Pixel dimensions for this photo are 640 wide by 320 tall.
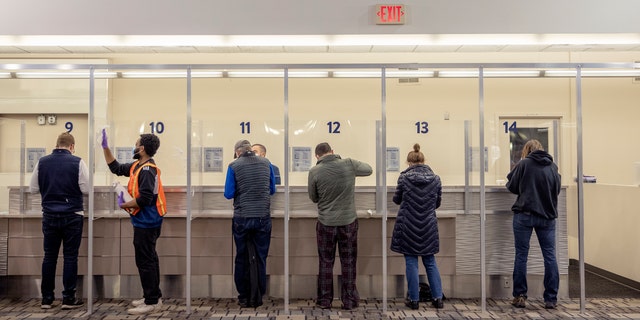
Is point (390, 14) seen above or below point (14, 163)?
above

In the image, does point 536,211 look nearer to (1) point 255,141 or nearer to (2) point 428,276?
(2) point 428,276

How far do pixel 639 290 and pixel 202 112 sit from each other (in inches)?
231

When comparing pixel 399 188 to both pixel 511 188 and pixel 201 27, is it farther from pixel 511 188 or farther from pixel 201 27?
pixel 201 27

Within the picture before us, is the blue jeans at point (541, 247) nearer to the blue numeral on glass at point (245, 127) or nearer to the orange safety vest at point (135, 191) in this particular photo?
the blue numeral on glass at point (245, 127)

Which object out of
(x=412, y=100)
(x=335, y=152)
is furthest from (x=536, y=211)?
(x=412, y=100)

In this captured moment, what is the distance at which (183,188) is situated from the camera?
4781mm

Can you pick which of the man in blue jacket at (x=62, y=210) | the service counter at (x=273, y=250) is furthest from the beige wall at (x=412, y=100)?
the man in blue jacket at (x=62, y=210)

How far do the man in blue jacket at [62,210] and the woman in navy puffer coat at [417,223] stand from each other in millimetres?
2905

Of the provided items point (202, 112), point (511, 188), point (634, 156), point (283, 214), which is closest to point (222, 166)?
point (283, 214)

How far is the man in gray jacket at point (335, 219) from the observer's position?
13.9 ft

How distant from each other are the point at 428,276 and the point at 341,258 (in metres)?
0.82

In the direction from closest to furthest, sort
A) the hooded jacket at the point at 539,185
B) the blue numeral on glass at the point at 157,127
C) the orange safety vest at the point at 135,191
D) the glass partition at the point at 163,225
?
the orange safety vest at the point at 135,191, the hooded jacket at the point at 539,185, the glass partition at the point at 163,225, the blue numeral on glass at the point at 157,127

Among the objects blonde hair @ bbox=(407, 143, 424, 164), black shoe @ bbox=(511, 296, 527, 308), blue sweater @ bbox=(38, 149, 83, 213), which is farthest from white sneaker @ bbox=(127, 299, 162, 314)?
black shoe @ bbox=(511, 296, 527, 308)

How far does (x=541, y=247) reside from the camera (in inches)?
171
